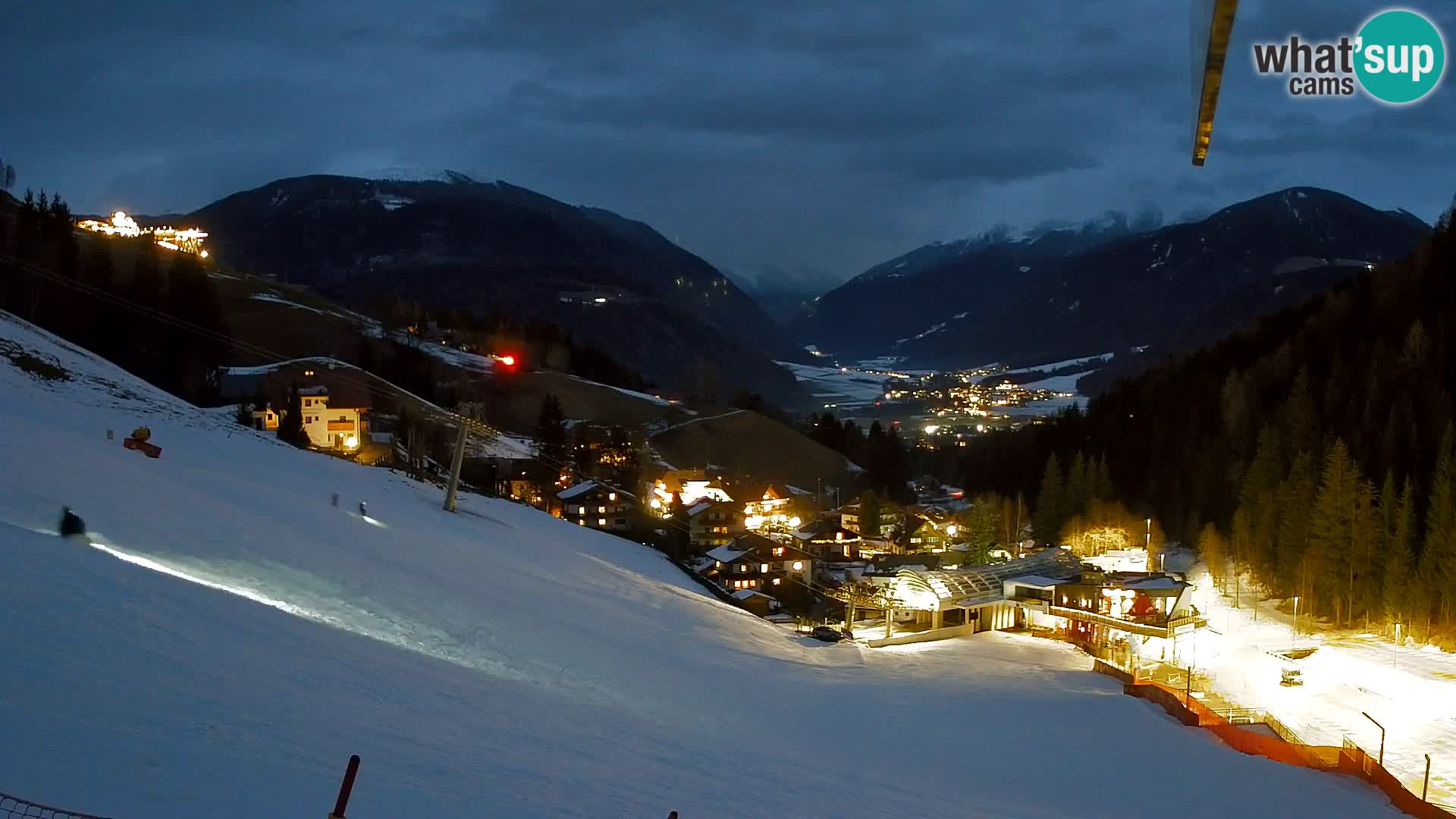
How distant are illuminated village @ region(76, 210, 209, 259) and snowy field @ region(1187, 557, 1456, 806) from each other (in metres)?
111

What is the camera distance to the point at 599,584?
22359mm

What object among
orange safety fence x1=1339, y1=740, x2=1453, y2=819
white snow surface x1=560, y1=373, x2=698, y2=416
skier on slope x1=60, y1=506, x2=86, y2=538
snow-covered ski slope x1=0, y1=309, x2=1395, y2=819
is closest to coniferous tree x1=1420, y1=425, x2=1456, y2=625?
snow-covered ski slope x1=0, y1=309, x2=1395, y2=819

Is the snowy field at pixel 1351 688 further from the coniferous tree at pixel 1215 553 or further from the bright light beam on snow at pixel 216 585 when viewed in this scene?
the bright light beam on snow at pixel 216 585

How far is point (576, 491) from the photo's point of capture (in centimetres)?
6084

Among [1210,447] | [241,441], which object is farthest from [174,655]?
[1210,447]

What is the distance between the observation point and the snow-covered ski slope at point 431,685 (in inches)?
286

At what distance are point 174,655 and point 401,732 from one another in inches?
84.7

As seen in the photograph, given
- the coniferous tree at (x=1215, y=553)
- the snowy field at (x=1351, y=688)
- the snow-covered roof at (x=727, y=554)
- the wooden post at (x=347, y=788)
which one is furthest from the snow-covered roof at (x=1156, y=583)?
the wooden post at (x=347, y=788)

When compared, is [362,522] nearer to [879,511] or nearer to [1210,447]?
[879,511]

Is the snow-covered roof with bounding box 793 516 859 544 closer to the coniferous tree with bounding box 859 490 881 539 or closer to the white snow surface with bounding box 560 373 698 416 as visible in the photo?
the coniferous tree with bounding box 859 490 881 539

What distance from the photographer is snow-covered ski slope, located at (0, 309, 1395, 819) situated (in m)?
7.27

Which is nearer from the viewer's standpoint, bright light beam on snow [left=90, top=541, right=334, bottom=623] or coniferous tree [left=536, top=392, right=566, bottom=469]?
bright light beam on snow [left=90, top=541, right=334, bottom=623]

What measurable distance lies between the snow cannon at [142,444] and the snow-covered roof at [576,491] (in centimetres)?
3929

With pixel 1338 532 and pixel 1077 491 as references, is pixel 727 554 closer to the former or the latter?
pixel 1077 491
